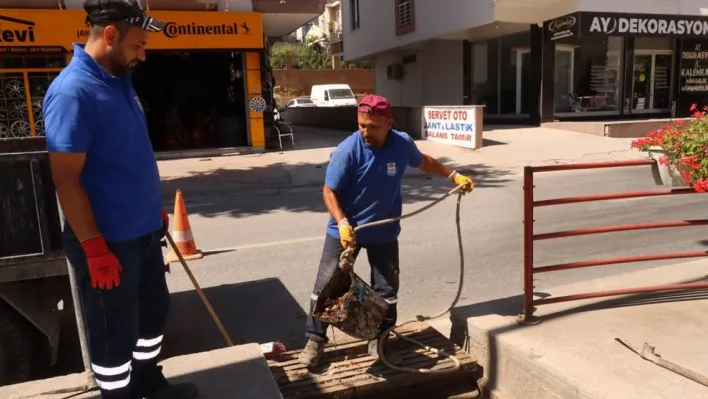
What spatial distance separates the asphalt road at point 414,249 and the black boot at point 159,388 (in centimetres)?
116

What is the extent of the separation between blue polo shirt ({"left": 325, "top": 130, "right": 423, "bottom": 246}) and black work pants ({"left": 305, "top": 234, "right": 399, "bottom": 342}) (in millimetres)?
68

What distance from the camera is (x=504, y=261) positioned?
6.09 m

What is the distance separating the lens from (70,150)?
229 centimetres

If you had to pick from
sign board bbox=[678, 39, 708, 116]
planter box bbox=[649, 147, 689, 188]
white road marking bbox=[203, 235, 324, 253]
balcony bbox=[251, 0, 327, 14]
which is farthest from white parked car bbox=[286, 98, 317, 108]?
planter box bbox=[649, 147, 689, 188]

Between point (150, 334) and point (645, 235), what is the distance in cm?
608

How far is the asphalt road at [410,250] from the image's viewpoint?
4753mm

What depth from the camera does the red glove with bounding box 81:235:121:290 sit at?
7.81 ft

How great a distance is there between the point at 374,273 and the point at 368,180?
629mm

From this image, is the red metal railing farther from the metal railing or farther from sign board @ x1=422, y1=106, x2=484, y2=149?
the metal railing

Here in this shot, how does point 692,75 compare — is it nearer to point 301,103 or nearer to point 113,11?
point 301,103

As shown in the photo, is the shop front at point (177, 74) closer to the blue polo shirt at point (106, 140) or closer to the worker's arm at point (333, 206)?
the worker's arm at point (333, 206)

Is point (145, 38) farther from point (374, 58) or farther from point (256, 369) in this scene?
point (374, 58)

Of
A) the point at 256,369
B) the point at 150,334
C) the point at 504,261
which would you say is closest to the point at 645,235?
the point at 504,261

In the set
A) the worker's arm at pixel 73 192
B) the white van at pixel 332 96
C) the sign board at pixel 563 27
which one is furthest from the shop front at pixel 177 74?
the worker's arm at pixel 73 192
